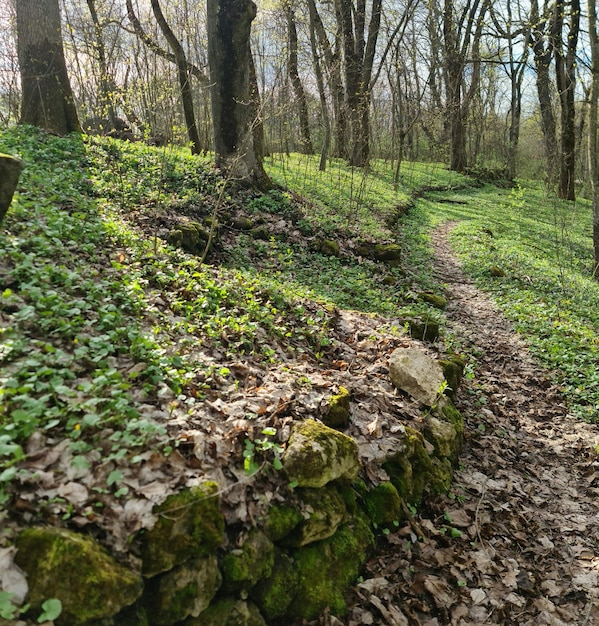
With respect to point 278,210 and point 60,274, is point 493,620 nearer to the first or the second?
point 60,274

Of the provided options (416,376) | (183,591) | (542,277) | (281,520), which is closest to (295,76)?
(542,277)

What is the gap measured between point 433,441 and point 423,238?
34.3 feet

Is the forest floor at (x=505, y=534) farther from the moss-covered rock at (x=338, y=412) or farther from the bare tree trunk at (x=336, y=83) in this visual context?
the bare tree trunk at (x=336, y=83)

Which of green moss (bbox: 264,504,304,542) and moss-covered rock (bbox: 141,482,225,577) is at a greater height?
moss-covered rock (bbox: 141,482,225,577)

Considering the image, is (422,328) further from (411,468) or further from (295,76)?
(295,76)

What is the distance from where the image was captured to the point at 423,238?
1391 cm

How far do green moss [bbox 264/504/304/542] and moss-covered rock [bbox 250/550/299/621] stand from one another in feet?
0.43

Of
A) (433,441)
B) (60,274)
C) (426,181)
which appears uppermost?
(426,181)

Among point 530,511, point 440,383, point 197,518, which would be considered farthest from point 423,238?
point 197,518

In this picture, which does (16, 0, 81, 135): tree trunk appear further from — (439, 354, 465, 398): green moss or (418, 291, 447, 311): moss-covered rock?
→ (439, 354, 465, 398): green moss

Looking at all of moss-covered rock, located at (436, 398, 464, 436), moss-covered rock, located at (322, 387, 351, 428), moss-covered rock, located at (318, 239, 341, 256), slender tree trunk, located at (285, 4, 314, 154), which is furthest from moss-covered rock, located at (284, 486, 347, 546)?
slender tree trunk, located at (285, 4, 314, 154)

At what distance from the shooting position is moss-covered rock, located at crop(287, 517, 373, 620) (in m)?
2.88

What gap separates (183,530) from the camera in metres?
2.47

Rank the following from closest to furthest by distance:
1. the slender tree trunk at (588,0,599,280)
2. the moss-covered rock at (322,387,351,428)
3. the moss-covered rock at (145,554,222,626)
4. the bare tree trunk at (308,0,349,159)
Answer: the moss-covered rock at (145,554,222,626) < the moss-covered rock at (322,387,351,428) < the slender tree trunk at (588,0,599,280) < the bare tree trunk at (308,0,349,159)
